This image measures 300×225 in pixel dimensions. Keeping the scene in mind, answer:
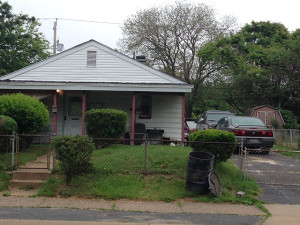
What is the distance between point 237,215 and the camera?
21.4 ft

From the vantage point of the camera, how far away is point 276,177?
371 inches

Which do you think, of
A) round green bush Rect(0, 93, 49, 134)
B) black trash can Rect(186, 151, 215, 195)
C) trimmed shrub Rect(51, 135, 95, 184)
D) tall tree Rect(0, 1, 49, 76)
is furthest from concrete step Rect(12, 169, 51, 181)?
tall tree Rect(0, 1, 49, 76)

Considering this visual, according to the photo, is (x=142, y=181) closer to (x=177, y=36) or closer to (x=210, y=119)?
(x=210, y=119)

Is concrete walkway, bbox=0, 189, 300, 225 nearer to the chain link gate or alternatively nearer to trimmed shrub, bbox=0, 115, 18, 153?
the chain link gate

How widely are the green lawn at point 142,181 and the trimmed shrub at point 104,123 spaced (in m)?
2.04

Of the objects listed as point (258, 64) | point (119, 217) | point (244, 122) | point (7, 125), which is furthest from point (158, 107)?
point (258, 64)

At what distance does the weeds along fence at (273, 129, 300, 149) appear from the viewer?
16.3 metres

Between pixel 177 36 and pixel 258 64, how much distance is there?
8.35 meters

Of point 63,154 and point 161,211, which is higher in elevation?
point 63,154

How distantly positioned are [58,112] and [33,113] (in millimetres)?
4943

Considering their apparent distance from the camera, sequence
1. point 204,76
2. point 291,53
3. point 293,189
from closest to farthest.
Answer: point 293,189, point 291,53, point 204,76

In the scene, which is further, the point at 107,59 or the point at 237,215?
the point at 107,59

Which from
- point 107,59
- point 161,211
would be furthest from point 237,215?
point 107,59

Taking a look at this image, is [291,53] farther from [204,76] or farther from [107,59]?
[107,59]
